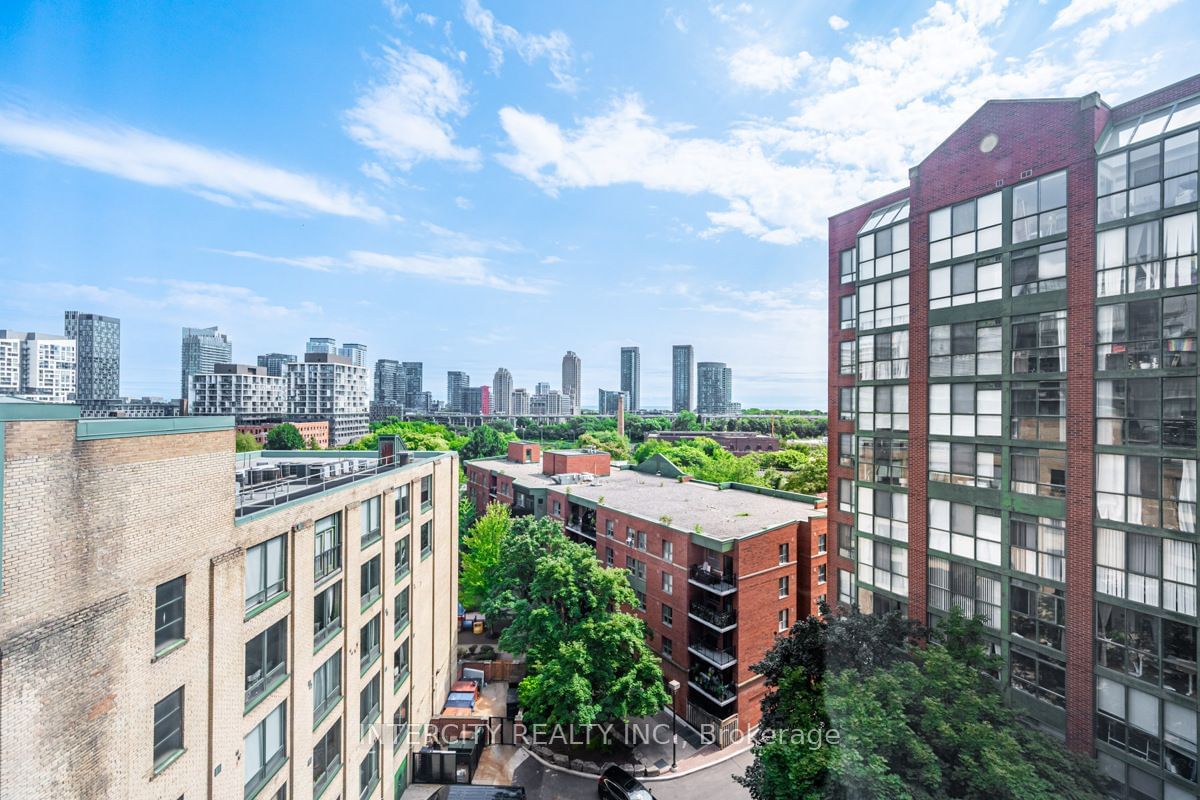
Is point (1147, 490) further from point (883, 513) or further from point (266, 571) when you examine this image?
point (266, 571)

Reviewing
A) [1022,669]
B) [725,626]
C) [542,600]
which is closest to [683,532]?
[725,626]

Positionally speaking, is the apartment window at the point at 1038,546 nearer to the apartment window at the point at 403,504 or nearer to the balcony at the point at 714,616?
the balcony at the point at 714,616

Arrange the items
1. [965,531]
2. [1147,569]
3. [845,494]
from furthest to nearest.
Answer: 1. [845,494]
2. [965,531]
3. [1147,569]

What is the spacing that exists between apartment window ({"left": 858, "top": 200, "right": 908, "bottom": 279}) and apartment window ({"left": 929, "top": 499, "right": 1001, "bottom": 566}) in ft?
32.3

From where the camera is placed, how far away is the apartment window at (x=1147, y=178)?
1392 centimetres

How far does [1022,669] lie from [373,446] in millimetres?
73060

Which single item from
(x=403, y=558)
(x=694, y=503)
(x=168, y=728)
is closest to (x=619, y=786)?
(x=403, y=558)

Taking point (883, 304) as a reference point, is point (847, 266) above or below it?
above

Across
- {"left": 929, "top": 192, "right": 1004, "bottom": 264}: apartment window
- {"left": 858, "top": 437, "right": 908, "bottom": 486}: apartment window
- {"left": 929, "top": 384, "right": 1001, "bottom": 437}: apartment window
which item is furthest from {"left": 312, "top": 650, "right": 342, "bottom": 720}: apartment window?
{"left": 929, "top": 192, "right": 1004, "bottom": 264}: apartment window

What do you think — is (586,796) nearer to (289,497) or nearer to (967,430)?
(289,497)

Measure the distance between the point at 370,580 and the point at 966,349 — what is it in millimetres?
24414

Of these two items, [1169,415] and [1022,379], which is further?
[1022,379]

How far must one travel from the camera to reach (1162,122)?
14.7 meters

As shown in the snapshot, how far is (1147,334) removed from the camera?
14.6 m
